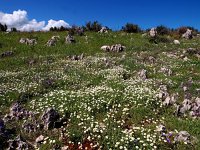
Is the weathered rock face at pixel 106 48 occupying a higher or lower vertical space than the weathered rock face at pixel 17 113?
higher

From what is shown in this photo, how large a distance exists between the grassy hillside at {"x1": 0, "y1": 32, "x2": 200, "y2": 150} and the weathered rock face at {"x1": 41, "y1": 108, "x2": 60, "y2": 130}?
312 millimetres

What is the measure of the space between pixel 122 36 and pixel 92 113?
26359 mm

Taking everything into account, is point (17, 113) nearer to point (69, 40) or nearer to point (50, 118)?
point (50, 118)

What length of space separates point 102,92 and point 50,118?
415cm

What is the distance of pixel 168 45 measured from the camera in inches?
1517

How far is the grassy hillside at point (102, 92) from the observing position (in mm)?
14828

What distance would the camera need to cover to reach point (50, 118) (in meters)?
16.3

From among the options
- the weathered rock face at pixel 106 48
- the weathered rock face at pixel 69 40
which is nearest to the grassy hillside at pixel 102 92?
the weathered rock face at pixel 106 48

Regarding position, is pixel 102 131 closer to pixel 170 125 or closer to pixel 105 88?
pixel 170 125

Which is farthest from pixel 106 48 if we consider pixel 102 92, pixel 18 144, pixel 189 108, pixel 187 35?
pixel 18 144

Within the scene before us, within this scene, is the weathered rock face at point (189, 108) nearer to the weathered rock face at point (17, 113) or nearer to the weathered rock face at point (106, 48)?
the weathered rock face at point (17, 113)

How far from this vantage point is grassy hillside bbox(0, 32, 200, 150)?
14828 millimetres

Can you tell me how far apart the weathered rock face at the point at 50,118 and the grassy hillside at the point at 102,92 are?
1.02 ft

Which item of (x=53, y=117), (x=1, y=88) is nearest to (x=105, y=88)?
(x=53, y=117)
